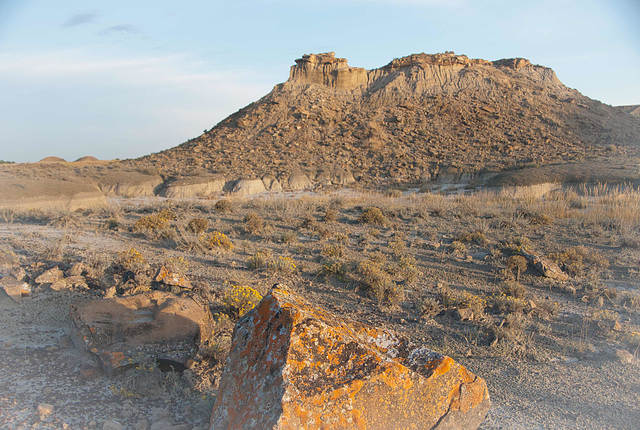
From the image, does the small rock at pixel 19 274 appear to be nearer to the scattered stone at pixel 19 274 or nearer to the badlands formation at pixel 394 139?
the scattered stone at pixel 19 274

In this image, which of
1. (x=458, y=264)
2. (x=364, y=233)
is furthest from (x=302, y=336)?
(x=364, y=233)

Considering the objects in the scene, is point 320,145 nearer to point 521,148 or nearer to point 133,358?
point 521,148

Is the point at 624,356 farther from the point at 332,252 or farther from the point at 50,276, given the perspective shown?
the point at 50,276

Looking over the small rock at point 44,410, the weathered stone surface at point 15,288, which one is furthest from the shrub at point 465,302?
the weathered stone surface at point 15,288

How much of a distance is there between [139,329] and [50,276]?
115 inches

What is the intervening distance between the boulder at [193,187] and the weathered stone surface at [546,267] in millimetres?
20062

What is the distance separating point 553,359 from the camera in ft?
14.0

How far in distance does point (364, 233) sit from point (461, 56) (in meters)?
39.5

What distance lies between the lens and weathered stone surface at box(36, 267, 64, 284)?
5.70 metres

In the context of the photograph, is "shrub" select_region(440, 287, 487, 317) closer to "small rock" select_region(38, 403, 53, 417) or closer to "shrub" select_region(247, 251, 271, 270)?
"shrub" select_region(247, 251, 271, 270)

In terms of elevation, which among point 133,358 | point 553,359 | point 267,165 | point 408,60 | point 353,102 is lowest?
point 553,359

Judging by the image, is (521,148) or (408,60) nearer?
(521,148)

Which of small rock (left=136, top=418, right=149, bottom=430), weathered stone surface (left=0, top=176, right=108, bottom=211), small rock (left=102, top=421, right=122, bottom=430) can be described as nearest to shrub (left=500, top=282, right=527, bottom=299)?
small rock (left=136, top=418, right=149, bottom=430)

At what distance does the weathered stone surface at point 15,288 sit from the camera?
16.5 feet
